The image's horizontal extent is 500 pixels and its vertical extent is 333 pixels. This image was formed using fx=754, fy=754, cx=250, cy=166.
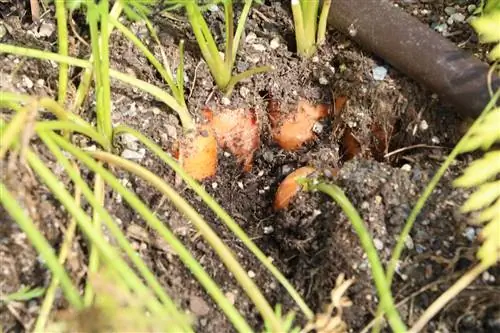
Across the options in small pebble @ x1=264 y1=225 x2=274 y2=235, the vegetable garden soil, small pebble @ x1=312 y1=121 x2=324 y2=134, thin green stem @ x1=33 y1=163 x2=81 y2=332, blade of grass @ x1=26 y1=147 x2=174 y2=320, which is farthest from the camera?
small pebble @ x1=312 y1=121 x2=324 y2=134

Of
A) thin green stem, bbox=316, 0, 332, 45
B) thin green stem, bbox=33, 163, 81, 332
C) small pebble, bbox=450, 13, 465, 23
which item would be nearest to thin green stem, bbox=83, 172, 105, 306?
thin green stem, bbox=33, 163, 81, 332

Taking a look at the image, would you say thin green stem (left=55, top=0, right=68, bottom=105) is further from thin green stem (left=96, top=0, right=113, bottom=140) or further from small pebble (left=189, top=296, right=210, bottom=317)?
small pebble (left=189, top=296, right=210, bottom=317)

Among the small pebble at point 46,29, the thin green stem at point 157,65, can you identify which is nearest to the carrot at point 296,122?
the thin green stem at point 157,65

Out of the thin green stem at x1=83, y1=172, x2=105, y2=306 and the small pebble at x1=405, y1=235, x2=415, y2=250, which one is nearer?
the thin green stem at x1=83, y1=172, x2=105, y2=306

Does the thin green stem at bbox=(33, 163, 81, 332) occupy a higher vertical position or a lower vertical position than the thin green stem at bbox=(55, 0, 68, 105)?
lower

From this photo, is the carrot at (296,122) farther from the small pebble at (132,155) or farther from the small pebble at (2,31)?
the small pebble at (2,31)

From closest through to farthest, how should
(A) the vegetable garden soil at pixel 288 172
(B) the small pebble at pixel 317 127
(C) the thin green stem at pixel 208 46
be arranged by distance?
(A) the vegetable garden soil at pixel 288 172
(C) the thin green stem at pixel 208 46
(B) the small pebble at pixel 317 127

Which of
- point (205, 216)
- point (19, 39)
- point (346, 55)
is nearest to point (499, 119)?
point (346, 55)
